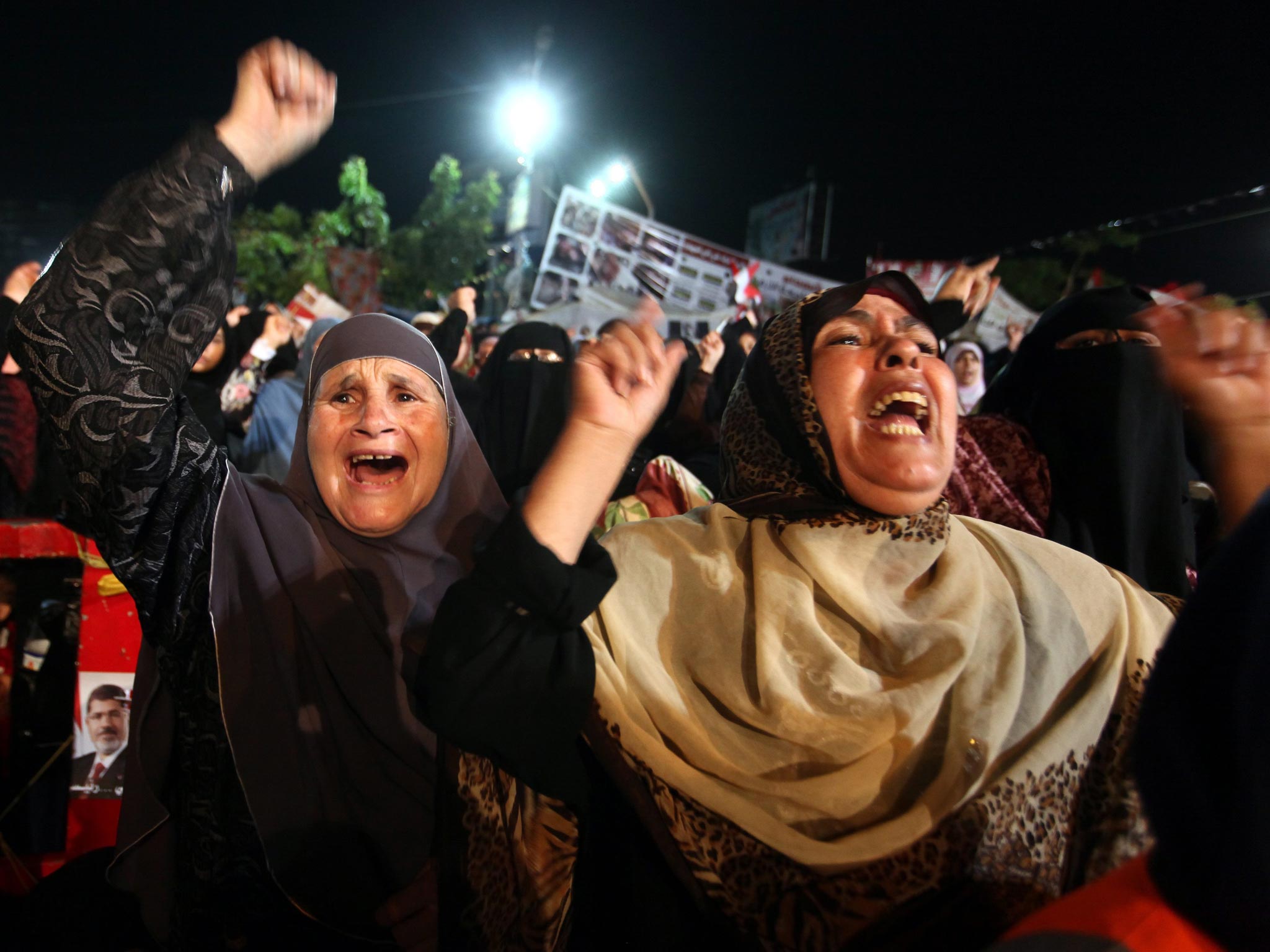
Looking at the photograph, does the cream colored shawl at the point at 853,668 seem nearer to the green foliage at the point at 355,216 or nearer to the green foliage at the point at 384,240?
the green foliage at the point at 384,240

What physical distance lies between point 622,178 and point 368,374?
21252 mm

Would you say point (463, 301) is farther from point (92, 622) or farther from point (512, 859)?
point (512, 859)

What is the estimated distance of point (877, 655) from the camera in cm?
135

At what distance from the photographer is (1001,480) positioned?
210cm

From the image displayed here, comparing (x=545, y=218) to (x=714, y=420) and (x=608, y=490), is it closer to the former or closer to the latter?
(x=714, y=420)

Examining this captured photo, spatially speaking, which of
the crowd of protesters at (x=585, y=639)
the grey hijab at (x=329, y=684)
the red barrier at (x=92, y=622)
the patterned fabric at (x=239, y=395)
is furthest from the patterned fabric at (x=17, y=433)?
the grey hijab at (x=329, y=684)

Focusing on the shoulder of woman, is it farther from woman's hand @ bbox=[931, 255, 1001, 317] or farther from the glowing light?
the glowing light

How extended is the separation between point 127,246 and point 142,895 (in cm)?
134

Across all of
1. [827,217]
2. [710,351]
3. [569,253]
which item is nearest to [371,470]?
[710,351]

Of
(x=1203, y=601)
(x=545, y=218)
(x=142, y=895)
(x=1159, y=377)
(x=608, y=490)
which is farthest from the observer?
(x=545, y=218)

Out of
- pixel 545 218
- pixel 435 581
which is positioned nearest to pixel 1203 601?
pixel 435 581

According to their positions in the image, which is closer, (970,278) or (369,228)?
(970,278)

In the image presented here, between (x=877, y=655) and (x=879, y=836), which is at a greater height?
(x=877, y=655)

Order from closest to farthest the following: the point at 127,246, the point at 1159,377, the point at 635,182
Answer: the point at 127,246 → the point at 1159,377 → the point at 635,182
